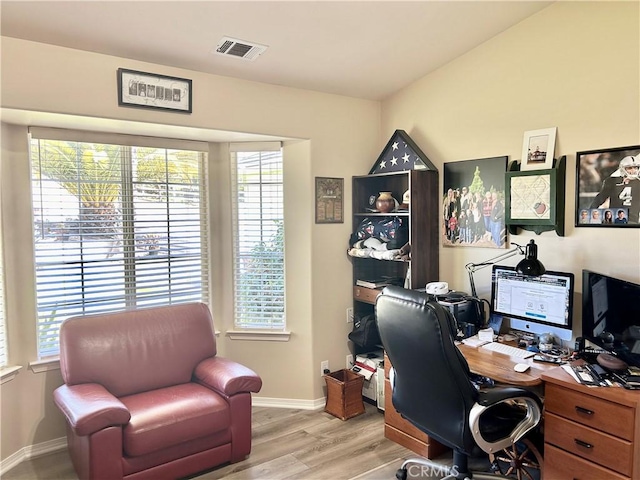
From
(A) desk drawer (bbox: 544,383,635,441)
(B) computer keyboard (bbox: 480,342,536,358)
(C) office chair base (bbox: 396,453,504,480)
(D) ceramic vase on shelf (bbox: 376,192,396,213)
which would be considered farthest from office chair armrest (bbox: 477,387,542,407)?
(D) ceramic vase on shelf (bbox: 376,192,396,213)

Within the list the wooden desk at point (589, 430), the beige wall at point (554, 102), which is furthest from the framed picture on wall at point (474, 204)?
the wooden desk at point (589, 430)

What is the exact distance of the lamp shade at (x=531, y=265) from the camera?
2516mm

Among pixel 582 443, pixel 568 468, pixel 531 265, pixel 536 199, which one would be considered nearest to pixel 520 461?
pixel 568 468

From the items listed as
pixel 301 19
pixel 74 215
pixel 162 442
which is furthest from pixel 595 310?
pixel 74 215

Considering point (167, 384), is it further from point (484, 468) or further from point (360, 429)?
point (484, 468)

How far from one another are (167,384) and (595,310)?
103 inches

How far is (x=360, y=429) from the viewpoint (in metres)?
3.30

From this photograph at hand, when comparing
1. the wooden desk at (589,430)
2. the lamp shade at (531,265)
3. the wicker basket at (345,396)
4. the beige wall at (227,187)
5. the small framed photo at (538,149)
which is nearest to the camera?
the wooden desk at (589,430)

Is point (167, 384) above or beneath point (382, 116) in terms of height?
beneath

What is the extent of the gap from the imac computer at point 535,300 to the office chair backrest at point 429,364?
83 centimetres

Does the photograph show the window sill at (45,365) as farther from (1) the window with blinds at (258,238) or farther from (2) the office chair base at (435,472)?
(2) the office chair base at (435,472)

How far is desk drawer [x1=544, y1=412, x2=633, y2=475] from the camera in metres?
1.98

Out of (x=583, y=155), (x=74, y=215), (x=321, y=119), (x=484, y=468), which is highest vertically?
(x=321, y=119)

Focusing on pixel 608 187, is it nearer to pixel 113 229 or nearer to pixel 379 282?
pixel 379 282
